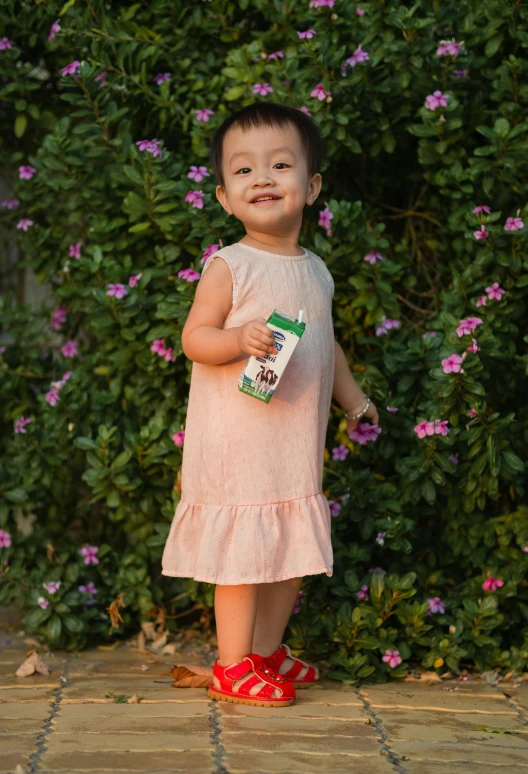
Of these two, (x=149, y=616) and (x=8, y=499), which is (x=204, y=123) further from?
(x=149, y=616)

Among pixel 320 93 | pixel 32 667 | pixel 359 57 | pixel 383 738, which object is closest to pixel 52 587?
pixel 32 667

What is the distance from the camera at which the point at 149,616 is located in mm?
3955

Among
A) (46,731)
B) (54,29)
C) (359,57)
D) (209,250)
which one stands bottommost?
(46,731)

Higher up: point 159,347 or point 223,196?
point 223,196

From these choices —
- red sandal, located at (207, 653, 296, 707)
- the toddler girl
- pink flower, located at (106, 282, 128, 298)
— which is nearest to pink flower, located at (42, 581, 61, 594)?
the toddler girl

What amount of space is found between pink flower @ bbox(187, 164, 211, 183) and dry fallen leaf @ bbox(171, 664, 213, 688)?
5.09 feet

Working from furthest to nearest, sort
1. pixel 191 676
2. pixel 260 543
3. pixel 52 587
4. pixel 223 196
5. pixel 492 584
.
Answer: pixel 52 587, pixel 492 584, pixel 191 676, pixel 223 196, pixel 260 543

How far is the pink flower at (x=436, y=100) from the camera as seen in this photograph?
11.6 feet

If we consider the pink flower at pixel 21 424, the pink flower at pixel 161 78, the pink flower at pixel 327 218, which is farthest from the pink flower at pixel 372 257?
the pink flower at pixel 21 424

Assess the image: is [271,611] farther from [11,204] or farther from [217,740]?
[11,204]

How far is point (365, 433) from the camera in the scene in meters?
3.52

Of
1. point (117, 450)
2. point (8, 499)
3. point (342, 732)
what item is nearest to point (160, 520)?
point (117, 450)

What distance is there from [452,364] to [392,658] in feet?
3.00

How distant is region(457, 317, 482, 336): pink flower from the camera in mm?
3363
